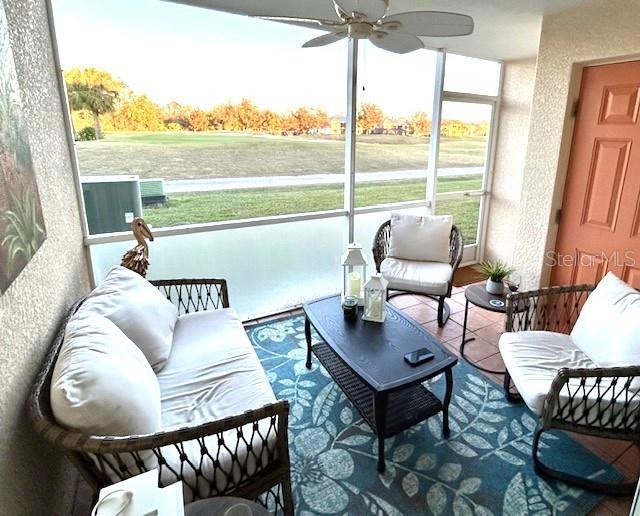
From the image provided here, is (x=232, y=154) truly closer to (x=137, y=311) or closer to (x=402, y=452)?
(x=137, y=311)

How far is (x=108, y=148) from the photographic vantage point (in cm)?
247

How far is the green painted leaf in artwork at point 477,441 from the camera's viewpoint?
6.19 feet

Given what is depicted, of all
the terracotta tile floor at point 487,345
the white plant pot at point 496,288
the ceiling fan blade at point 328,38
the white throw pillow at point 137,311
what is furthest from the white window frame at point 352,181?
the white plant pot at point 496,288

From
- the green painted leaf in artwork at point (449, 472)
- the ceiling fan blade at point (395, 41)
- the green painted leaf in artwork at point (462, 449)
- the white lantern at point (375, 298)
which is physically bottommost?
the green painted leaf in artwork at point (449, 472)

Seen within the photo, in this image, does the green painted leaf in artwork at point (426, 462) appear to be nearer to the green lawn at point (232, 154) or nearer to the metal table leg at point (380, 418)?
the metal table leg at point (380, 418)

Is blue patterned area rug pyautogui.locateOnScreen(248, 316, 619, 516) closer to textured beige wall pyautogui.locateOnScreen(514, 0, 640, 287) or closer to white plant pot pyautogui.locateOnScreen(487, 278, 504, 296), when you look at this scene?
white plant pot pyautogui.locateOnScreen(487, 278, 504, 296)

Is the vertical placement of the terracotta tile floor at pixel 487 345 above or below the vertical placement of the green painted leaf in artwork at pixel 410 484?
above

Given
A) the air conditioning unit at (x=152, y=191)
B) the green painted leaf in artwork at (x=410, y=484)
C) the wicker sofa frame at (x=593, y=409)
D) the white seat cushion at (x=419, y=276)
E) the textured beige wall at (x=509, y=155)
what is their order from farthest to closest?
the textured beige wall at (x=509, y=155) < the white seat cushion at (x=419, y=276) < the air conditioning unit at (x=152, y=191) < the green painted leaf in artwork at (x=410, y=484) < the wicker sofa frame at (x=593, y=409)

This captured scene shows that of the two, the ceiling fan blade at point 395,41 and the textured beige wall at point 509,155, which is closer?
the ceiling fan blade at point 395,41

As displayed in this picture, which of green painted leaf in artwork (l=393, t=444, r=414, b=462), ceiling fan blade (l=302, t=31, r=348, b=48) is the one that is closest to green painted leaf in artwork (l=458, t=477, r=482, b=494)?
green painted leaf in artwork (l=393, t=444, r=414, b=462)

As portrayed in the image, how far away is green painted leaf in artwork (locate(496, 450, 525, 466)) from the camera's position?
1785 millimetres

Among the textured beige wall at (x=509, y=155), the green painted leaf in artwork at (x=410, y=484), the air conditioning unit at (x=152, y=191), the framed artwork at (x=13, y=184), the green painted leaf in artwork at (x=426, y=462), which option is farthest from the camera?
the textured beige wall at (x=509, y=155)

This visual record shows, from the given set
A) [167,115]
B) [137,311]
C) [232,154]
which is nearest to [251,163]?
[232,154]

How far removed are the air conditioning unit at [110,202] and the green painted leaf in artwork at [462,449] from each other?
249 centimetres
